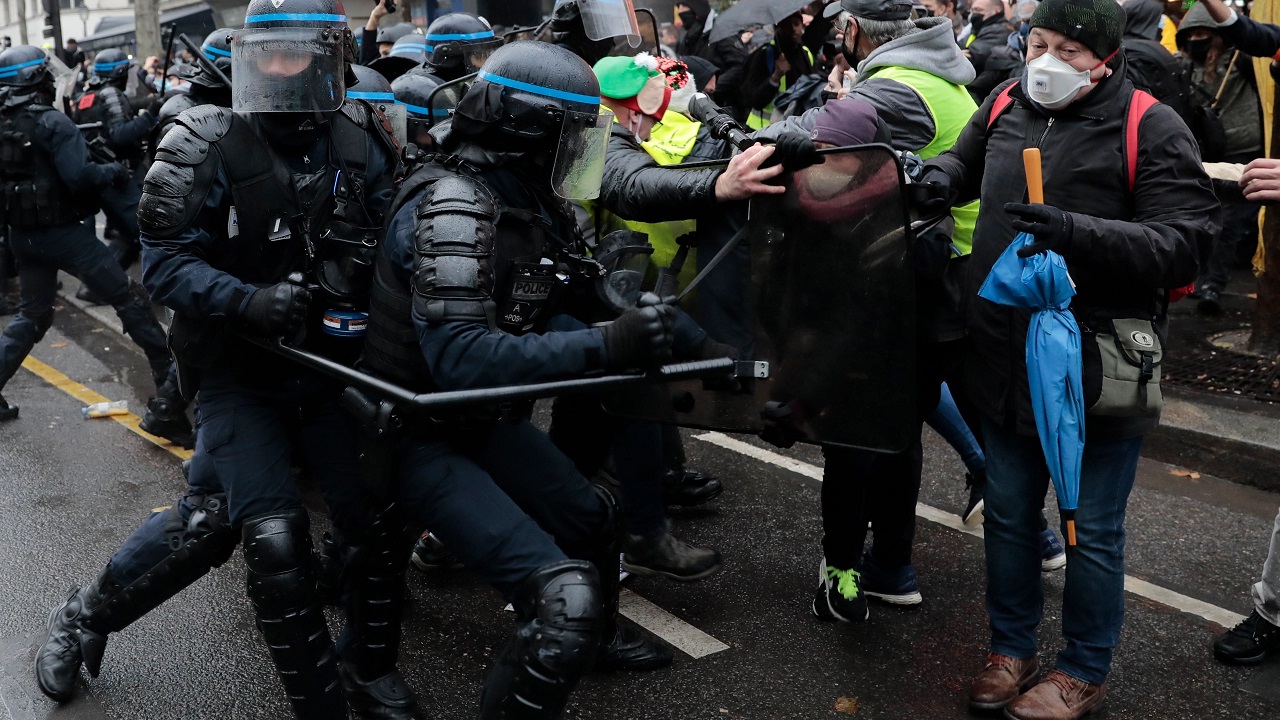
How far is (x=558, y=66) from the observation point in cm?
290

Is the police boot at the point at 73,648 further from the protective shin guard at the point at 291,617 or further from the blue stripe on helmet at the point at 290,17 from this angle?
the blue stripe on helmet at the point at 290,17

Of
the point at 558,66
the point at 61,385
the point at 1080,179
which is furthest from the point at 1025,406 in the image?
the point at 61,385

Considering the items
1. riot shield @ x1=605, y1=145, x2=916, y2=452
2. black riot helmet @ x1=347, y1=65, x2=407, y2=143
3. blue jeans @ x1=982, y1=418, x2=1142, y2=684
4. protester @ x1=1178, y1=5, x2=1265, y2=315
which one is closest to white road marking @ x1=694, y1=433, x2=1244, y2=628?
blue jeans @ x1=982, y1=418, x2=1142, y2=684

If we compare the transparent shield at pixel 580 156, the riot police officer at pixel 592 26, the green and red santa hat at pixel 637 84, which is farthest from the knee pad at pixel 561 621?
the riot police officer at pixel 592 26

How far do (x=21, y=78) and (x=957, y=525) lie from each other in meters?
5.33

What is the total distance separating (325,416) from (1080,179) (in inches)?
84.3

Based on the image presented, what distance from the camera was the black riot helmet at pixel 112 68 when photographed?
31.7 feet

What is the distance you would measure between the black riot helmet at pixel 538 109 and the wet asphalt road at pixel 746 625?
160cm

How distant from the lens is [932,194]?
127 inches

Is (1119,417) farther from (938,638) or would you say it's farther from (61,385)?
(61,385)

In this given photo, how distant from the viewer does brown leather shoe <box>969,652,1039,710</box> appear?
11.0 ft

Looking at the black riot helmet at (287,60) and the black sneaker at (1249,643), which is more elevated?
the black riot helmet at (287,60)

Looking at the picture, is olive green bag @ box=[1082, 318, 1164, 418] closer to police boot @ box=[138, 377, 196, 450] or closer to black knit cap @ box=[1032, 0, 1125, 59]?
black knit cap @ box=[1032, 0, 1125, 59]

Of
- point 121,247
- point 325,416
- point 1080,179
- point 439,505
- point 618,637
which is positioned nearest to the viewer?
point 439,505
